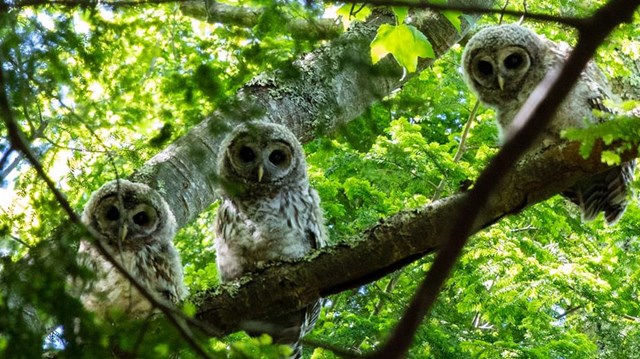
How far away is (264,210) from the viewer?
17.8ft

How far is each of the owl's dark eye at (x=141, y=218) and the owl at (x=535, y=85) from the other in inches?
87.7

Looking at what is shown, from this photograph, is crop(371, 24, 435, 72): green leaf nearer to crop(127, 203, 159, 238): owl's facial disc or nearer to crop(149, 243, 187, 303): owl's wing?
crop(127, 203, 159, 238): owl's facial disc

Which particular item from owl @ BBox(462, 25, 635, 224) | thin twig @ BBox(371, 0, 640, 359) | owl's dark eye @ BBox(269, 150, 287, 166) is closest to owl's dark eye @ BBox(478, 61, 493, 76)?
owl @ BBox(462, 25, 635, 224)

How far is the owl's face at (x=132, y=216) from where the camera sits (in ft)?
17.0

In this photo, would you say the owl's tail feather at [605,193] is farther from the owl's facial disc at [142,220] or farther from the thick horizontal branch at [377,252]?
the owl's facial disc at [142,220]

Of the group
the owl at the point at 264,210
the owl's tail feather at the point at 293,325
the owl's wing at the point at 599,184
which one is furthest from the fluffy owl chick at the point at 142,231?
the owl's wing at the point at 599,184

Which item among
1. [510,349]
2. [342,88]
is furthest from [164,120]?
[510,349]

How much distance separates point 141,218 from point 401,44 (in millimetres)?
2067

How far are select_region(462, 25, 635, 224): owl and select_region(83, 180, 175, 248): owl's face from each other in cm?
215

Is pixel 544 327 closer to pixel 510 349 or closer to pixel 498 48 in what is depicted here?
pixel 510 349

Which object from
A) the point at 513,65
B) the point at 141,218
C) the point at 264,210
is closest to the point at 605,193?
the point at 513,65

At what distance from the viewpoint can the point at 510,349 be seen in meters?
7.18

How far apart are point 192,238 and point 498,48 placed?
6251mm

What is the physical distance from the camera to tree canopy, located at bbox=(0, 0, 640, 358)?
2.58 m
